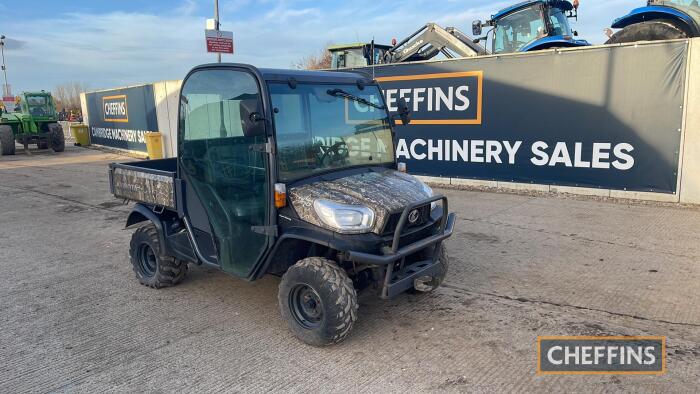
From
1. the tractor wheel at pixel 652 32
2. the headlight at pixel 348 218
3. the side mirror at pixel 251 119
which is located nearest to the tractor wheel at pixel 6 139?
the side mirror at pixel 251 119

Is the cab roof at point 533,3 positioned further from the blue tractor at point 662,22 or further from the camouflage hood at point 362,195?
the camouflage hood at point 362,195

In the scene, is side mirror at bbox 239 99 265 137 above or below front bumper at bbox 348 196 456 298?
above

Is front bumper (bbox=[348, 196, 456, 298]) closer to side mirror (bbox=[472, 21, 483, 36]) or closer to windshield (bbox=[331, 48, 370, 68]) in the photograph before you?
side mirror (bbox=[472, 21, 483, 36])

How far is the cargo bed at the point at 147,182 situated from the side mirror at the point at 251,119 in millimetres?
1344

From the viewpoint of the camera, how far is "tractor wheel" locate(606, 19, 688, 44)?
845 cm

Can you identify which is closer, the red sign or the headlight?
the headlight

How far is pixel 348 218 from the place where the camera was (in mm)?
3402

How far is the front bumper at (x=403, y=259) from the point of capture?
333 centimetres

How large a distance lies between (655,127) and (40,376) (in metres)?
8.63

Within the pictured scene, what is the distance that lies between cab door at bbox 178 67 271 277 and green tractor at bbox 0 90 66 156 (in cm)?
1911
